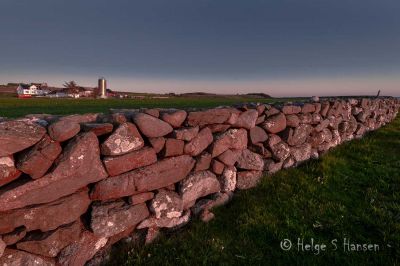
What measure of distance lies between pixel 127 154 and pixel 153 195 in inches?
29.8

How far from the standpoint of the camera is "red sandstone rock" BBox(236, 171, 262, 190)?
5.74 m

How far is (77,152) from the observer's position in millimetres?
3500

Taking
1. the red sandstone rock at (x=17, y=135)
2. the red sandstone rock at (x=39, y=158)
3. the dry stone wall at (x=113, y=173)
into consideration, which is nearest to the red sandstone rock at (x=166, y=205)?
the dry stone wall at (x=113, y=173)

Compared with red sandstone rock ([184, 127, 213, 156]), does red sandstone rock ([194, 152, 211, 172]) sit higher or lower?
lower

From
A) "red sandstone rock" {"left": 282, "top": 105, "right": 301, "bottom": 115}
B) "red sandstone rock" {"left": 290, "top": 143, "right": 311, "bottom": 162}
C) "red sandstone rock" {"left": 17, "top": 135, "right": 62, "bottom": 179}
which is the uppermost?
"red sandstone rock" {"left": 282, "top": 105, "right": 301, "bottom": 115}

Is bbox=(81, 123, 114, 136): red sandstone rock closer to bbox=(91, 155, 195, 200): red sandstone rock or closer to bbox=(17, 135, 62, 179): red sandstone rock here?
bbox=(17, 135, 62, 179): red sandstone rock

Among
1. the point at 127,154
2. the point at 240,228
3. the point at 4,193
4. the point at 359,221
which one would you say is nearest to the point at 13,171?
the point at 4,193

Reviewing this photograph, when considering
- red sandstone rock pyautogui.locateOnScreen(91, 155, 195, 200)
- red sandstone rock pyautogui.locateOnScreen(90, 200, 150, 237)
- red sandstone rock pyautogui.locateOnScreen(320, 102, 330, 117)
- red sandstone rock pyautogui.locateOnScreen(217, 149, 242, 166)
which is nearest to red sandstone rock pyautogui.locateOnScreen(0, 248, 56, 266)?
red sandstone rock pyautogui.locateOnScreen(90, 200, 150, 237)

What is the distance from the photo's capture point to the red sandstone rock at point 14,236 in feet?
10.3

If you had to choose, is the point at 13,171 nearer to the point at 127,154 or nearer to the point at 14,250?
the point at 14,250

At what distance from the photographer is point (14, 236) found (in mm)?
3158

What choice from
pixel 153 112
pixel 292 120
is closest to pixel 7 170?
pixel 153 112

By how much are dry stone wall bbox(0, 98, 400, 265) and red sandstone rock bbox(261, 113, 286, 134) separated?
2.5 inches

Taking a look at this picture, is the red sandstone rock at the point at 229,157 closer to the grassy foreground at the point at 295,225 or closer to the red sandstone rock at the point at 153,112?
the grassy foreground at the point at 295,225
